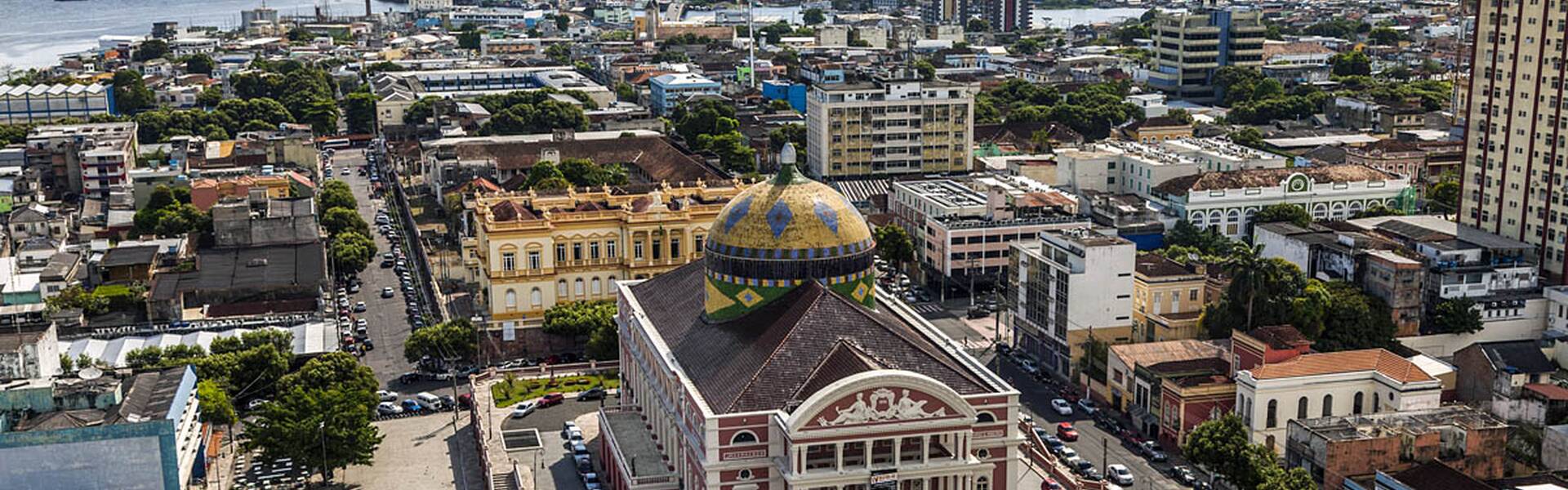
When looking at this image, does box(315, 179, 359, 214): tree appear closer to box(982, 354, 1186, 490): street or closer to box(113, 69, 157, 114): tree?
box(982, 354, 1186, 490): street

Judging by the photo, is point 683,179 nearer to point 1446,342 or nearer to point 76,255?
point 76,255

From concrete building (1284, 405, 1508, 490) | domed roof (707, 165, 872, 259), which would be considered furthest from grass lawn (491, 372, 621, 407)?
concrete building (1284, 405, 1508, 490)

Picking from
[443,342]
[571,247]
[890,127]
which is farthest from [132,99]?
[443,342]

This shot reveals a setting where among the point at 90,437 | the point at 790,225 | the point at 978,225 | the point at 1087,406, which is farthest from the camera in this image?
the point at 978,225

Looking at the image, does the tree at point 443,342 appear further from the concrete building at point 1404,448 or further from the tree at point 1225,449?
the concrete building at point 1404,448

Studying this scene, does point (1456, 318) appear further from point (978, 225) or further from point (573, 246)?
point (573, 246)
